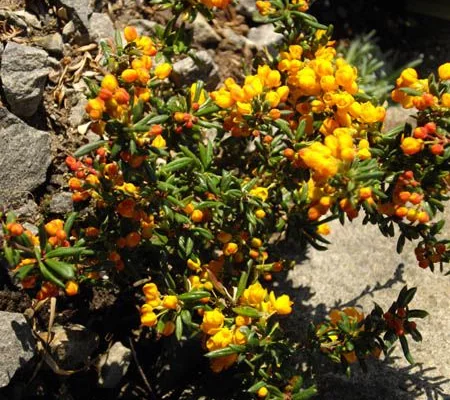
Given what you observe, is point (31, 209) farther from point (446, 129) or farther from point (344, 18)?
point (344, 18)

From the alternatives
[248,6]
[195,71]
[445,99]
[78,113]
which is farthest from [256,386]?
[248,6]

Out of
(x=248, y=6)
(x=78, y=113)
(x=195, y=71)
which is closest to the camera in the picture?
(x=78, y=113)

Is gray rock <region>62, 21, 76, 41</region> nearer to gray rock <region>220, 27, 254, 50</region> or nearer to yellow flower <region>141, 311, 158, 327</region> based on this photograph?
gray rock <region>220, 27, 254, 50</region>

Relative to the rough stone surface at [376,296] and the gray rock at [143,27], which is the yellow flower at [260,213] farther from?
the gray rock at [143,27]

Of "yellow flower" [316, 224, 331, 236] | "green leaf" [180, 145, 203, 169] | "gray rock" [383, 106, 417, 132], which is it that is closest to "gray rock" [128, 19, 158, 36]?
"green leaf" [180, 145, 203, 169]

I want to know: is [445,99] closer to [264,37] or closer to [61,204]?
[61,204]

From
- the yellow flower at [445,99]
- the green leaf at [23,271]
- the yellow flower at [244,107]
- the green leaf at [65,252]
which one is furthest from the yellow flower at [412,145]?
the green leaf at [23,271]
